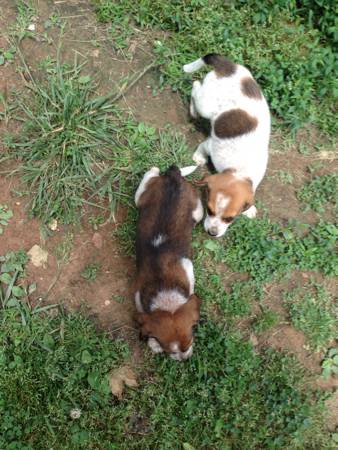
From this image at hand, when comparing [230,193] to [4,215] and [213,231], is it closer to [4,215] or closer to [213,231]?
[213,231]

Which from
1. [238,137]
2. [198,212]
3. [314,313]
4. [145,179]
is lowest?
[314,313]

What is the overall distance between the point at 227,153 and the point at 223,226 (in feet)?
2.81

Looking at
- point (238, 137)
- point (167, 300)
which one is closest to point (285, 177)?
point (238, 137)

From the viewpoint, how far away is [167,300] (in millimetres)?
4449

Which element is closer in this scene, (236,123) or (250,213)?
(236,123)

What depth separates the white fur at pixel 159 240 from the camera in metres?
4.56

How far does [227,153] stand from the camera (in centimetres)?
518

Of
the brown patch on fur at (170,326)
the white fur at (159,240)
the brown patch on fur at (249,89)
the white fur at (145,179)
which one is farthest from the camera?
the brown patch on fur at (249,89)

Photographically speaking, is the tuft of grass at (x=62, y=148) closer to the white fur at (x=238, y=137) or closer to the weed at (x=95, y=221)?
the weed at (x=95, y=221)

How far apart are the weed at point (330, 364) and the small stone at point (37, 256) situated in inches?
125

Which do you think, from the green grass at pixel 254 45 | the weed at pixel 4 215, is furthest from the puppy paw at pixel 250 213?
the weed at pixel 4 215

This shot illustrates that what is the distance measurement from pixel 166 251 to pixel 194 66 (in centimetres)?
236

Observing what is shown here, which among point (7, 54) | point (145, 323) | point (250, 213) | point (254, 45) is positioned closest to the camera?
point (145, 323)

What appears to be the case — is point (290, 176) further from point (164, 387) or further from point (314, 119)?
point (164, 387)
